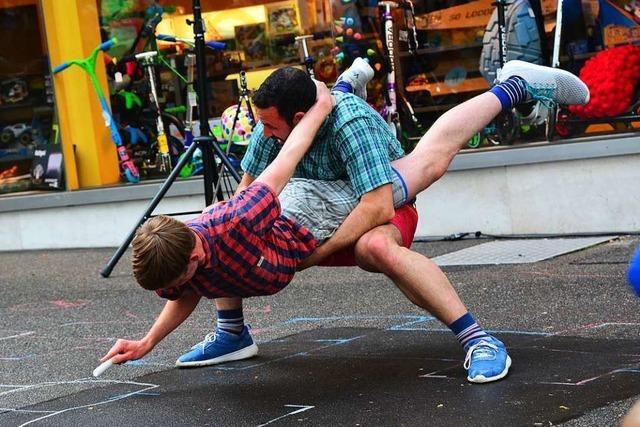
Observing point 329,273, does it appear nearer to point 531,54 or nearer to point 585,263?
point 585,263

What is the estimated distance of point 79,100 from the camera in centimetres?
1060

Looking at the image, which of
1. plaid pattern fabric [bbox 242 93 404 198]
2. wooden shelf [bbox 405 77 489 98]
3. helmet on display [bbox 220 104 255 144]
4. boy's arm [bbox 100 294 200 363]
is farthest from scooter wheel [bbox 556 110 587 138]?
boy's arm [bbox 100 294 200 363]

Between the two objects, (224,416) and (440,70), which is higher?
(440,70)

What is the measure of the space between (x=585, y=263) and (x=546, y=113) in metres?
1.82

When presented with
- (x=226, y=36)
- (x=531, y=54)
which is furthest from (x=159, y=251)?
(x=226, y=36)

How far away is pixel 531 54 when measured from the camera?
8789mm

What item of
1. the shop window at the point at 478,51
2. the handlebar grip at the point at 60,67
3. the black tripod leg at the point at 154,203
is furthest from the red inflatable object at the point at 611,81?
the handlebar grip at the point at 60,67

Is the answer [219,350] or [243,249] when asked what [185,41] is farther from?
[243,249]

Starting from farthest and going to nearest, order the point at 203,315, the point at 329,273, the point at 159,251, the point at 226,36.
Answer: the point at 226,36 → the point at 329,273 → the point at 203,315 → the point at 159,251

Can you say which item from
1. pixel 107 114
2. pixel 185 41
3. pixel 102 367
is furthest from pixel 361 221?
pixel 107 114

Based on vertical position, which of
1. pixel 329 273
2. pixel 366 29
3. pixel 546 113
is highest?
pixel 366 29

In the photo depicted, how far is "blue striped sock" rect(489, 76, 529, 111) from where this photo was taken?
17.4ft

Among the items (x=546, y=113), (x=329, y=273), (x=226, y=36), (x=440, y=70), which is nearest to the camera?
(x=329, y=273)

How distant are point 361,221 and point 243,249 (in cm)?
55
